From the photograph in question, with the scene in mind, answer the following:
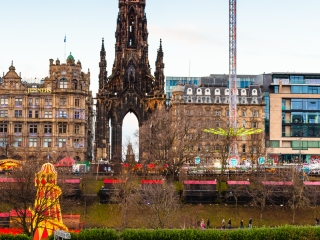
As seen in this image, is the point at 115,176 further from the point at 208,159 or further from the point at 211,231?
the point at 211,231

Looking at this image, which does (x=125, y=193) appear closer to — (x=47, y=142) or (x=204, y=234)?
(x=204, y=234)

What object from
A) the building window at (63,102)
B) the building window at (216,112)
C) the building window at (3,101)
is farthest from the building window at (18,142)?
the building window at (216,112)

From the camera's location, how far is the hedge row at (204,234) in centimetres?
7006

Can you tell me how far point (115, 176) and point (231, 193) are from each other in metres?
25.4

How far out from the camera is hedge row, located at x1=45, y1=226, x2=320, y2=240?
70.1 m

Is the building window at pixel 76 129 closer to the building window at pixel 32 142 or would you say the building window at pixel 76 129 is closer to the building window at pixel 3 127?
the building window at pixel 32 142

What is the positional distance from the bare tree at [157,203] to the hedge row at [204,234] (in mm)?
18623

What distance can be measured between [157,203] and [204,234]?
27.7 metres

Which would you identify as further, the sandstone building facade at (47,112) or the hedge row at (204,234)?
the sandstone building facade at (47,112)

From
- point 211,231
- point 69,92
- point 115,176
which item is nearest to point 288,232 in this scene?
point 211,231

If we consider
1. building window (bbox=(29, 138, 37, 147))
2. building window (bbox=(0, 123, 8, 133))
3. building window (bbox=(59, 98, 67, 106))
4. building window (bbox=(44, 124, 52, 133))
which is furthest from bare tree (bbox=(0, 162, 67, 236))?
building window (bbox=(59, 98, 67, 106))

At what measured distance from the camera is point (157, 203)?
322ft

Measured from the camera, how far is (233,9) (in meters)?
180

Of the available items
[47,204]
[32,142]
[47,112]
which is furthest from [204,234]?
[47,112]
